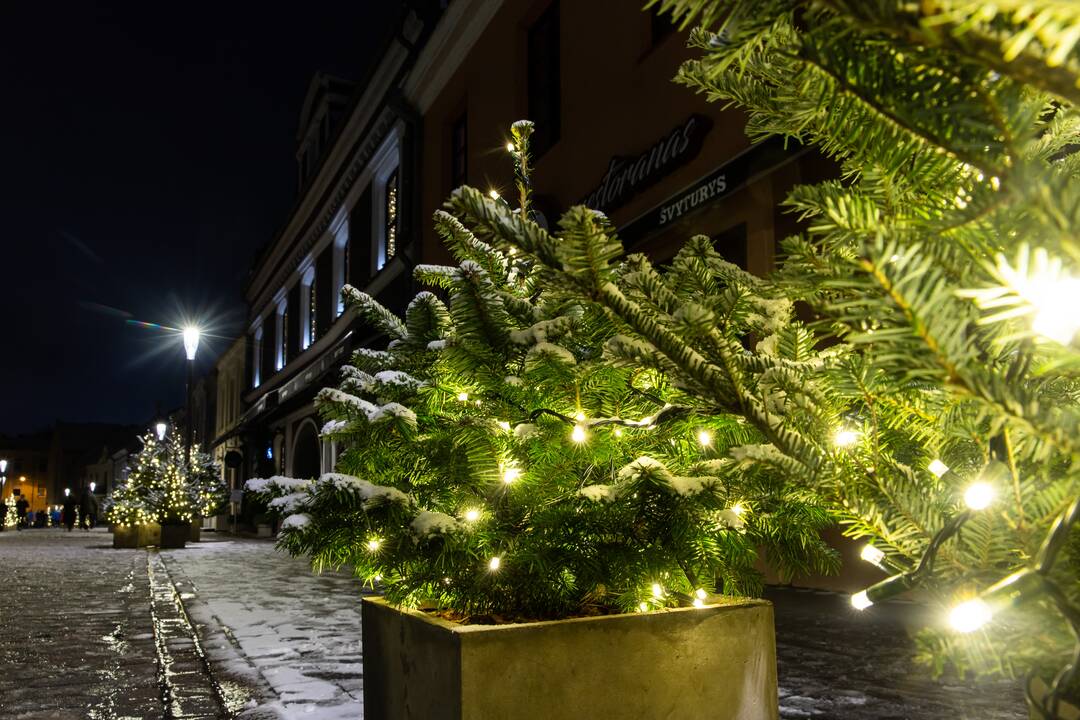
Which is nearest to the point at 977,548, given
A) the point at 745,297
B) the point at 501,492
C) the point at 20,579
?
the point at 745,297

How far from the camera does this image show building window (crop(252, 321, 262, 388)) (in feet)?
114

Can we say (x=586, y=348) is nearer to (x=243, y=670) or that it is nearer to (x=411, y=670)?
(x=411, y=670)

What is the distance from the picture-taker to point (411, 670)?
6.83 ft

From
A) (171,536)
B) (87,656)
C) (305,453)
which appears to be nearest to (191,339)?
(171,536)

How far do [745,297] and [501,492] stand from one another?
74 cm

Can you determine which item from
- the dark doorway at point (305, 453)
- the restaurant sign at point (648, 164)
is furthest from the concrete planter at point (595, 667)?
the dark doorway at point (305, 453)

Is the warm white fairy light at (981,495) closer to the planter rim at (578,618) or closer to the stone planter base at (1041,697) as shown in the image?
the stone planter base at (1041,697)

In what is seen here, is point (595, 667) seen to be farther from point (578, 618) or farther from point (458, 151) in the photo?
point (458, 151)

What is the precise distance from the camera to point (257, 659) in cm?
486

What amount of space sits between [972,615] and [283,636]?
553 cm

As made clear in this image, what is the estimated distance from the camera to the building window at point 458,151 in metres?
15.6

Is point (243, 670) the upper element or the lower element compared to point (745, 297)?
lower

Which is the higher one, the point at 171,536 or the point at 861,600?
the point at 861,600

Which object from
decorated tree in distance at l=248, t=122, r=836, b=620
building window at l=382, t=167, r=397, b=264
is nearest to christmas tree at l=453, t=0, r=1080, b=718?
decorated tree in distance at l=248, t=122, r=836, b=620
